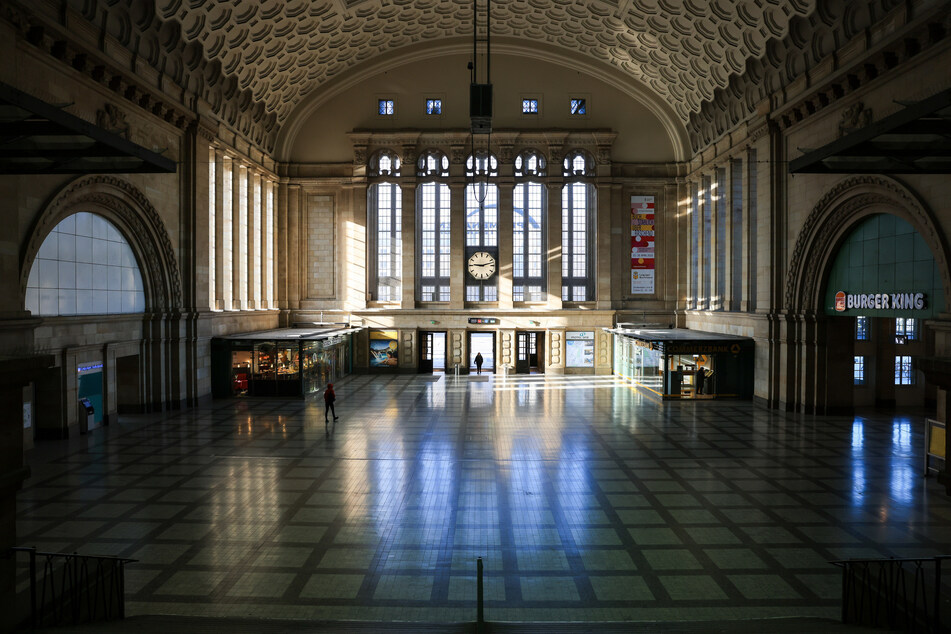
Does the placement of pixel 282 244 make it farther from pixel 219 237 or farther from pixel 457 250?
pixel 457 250

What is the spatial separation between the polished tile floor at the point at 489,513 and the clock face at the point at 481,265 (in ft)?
52.1

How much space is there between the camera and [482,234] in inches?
1391

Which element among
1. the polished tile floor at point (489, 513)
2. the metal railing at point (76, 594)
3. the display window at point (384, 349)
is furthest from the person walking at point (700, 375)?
the metal railing at point (76, 594)

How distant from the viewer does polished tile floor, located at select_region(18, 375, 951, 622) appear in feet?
27.2

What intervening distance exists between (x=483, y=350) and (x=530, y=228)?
9.34m

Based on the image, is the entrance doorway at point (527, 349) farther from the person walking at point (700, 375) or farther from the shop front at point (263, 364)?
the shop front at point (263, 364)

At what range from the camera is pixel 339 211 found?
115 feet

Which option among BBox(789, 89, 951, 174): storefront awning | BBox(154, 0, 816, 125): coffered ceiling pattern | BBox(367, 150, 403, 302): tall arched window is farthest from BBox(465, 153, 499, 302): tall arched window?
BBox(789, 89, 951, 174): storefront awning

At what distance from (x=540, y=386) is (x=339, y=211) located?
1491 cm

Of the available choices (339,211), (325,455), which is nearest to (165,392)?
(325,455)

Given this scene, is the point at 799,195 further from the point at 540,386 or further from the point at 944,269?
the point at 540,386

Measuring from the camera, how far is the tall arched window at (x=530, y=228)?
35094mm

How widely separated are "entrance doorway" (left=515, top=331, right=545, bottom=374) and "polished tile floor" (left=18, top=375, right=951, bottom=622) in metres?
15.2

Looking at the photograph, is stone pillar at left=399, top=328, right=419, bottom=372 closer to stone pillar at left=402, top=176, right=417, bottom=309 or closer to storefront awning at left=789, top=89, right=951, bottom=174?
stone pillar at left=402, top=176, right=417, bottom=309
